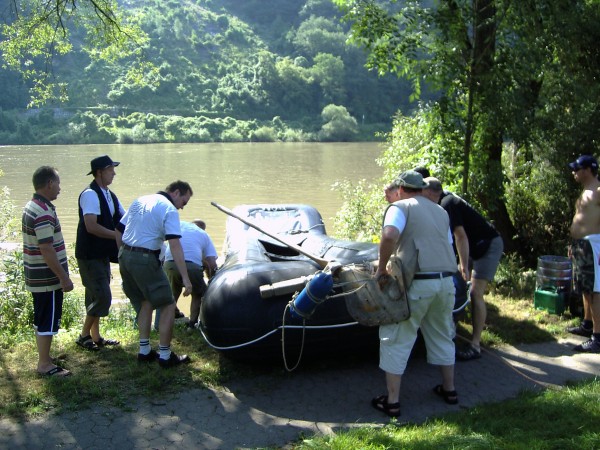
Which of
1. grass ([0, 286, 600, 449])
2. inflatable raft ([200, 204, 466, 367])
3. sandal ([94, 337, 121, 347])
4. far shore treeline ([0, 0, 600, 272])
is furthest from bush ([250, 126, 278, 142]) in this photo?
inflatable raft ([200, 204, 466, 367])

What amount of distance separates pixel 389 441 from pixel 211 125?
81.0 metres

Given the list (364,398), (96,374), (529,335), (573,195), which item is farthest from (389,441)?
(573,195)

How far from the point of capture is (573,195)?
9.90 metres

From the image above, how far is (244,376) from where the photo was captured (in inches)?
224

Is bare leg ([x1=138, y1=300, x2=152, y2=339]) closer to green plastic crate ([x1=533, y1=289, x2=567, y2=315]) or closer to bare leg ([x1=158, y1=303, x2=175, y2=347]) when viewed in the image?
bare leg ([x1=158, y1=303, x2=175, y2=347])

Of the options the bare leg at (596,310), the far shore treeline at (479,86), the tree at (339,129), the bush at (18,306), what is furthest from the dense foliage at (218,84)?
the bare leg at (596,310)

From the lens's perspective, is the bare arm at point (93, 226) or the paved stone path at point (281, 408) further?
the bare arm at point (93, 226)

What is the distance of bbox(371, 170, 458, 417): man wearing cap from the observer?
→ 4.79 m

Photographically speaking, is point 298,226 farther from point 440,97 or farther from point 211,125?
point 211,125

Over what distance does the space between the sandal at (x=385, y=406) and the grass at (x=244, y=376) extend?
0.22m

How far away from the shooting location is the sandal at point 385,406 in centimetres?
489

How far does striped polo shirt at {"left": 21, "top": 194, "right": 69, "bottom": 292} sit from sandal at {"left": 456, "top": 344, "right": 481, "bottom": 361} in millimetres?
3788

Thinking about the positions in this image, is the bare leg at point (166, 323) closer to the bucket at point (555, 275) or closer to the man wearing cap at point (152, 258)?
the man wearing cap at point (152, 258)

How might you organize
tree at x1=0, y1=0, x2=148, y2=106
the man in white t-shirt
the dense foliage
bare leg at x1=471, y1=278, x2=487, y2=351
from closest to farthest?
1. bare leg at x1=471, y1=278, x2=487, y2=351
2. the man in white t-shirt
3. tree at x1=0, y1=0, x2=148, y2=106
4. the dense foliage
